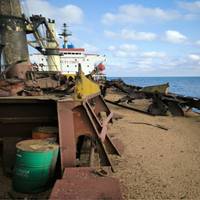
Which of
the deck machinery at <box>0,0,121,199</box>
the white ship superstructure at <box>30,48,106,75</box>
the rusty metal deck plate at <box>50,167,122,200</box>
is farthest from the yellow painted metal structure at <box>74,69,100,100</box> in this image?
the white ship superstructure at <box>30,48,106,75</box>

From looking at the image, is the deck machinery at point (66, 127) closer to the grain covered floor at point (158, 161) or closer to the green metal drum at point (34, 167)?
the green metal drum at point (34, 167)

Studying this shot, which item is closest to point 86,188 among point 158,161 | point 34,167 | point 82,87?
point 34,167

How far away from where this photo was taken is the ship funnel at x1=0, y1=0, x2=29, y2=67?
9.69 metres

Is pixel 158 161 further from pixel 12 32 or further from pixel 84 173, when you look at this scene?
pixel 12 32

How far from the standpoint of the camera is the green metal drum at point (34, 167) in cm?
322

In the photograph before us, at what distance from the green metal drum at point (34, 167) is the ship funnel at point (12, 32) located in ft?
22.3

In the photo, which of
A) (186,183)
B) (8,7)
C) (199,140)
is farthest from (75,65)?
(186,183)

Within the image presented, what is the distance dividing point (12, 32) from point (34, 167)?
7742 millimetres

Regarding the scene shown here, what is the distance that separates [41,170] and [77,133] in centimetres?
91

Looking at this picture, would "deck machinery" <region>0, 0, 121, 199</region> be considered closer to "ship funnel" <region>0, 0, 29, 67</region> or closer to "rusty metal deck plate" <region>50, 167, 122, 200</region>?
"rusty metal deck plate" <region>50, 167, 122, 200</region>

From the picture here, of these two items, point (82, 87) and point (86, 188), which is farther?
point (82, 87)

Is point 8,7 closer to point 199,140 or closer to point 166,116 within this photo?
point 166,116

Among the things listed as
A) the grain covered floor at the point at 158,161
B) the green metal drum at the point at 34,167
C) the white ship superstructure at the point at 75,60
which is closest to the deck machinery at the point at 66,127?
the green metal drum at the point at 34,167

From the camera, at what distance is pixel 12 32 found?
9805 millimetres
